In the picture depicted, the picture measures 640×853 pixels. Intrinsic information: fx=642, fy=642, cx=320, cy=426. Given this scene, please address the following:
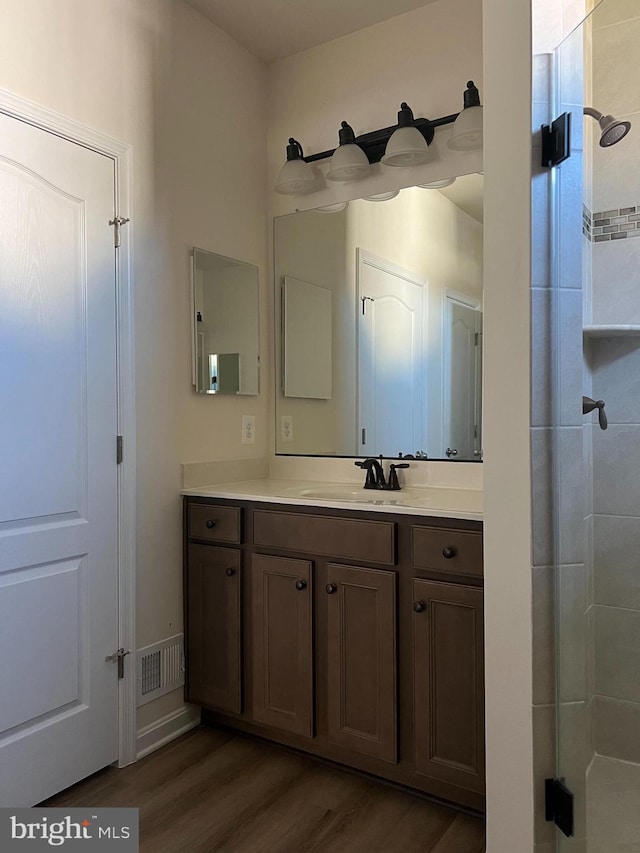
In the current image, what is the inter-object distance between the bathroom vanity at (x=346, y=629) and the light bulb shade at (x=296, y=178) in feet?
4.25

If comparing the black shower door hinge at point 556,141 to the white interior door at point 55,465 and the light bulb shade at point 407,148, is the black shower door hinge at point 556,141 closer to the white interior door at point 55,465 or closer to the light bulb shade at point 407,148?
the light bulb shade at point 407,148

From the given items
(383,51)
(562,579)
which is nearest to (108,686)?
(562,579)

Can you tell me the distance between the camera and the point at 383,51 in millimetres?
2594

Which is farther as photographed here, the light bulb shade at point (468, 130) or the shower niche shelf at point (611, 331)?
the light bulb shade at point (468, 130)

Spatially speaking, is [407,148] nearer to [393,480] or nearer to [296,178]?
[296,178]

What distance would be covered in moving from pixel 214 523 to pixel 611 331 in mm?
1526

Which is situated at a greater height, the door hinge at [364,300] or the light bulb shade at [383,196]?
the light bulb shade at [383,196]

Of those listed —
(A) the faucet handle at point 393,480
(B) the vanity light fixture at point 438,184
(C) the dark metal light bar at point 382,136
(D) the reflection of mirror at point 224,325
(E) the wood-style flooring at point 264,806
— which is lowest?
(E) the wood-style flooring at point 264,806

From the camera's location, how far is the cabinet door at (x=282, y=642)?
2.17 meters

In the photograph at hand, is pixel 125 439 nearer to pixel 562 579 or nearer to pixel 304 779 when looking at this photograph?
pixel 304 779

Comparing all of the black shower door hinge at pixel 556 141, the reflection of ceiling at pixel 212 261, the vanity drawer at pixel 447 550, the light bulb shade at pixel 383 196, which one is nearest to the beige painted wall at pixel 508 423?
the black shower door hinge at pixel 556 141

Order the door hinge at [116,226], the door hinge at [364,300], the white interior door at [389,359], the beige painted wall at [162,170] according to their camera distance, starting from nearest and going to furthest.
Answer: the beige painted wall at [162,170] → the door hinge at [116,226] → the white interior door at [389,359] → the door hinge at [364,300]

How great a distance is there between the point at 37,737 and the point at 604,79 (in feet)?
7.69

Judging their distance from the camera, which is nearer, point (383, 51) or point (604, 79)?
point (604, 79)
